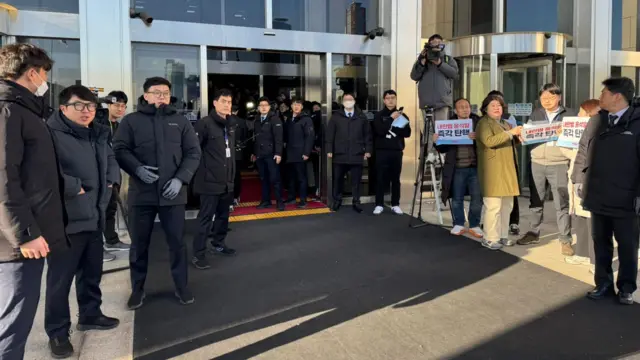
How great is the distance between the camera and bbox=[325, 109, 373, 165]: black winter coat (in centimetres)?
752

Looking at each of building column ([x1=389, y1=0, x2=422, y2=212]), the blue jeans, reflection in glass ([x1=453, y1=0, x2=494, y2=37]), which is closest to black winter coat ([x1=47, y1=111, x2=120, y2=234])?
the blue jeans

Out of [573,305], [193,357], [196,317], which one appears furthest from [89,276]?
[573,305]

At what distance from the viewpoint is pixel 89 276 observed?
3.62m

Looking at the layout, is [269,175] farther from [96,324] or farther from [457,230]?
[96,324]

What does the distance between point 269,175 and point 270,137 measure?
1.99 feet

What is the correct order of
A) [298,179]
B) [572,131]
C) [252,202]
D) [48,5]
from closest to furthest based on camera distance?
1. [572,131]
2. [48,5]
3. [298,179]
4. [252,202]

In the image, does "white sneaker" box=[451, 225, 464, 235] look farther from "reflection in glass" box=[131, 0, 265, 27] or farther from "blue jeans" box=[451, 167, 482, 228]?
"reflection in glass" box=[131, 0, 265, 27]

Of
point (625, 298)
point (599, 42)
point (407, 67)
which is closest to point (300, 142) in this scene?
point (407, 67)

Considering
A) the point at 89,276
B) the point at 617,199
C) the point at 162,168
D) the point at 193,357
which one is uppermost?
the point at 162,168

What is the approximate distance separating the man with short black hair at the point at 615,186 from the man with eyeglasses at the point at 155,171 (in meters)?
3.23

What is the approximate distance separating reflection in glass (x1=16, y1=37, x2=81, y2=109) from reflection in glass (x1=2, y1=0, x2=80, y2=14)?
15.4 inches

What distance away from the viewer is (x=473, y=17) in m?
9.87

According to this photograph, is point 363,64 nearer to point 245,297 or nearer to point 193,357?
point 245,297

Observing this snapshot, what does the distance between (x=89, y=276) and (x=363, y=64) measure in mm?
5859
